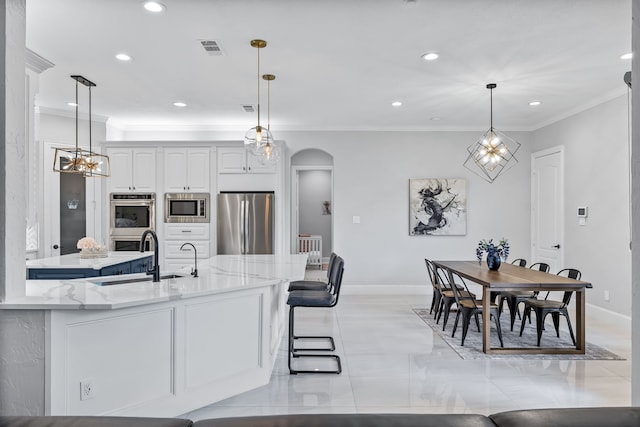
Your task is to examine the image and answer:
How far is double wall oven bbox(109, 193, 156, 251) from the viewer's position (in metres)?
6.27

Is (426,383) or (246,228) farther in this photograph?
(246,228)

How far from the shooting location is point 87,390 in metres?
2.27

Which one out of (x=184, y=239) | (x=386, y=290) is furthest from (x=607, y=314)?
(x=184, y=239)

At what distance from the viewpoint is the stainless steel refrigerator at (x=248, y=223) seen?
247 inches

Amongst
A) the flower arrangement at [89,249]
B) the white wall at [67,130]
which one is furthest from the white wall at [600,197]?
the white wall at [67,130]

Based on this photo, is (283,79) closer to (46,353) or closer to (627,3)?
(627,3)

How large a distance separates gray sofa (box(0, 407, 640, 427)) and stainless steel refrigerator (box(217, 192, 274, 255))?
506 cm

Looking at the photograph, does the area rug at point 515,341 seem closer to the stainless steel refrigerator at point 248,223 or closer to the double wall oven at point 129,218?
the stainless steel refrigerator at point 248,223

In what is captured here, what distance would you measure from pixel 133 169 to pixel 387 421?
6159 millimetres

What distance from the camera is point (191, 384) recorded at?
269 centimetres

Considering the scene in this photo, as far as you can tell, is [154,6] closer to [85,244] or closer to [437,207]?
[85,244]

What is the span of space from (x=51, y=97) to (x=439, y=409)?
218 inches

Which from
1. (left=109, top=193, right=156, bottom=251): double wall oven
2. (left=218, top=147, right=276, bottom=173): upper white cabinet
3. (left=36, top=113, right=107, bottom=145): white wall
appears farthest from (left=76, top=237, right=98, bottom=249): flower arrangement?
(left=218, top=147, right=276, bottom=173): upper white cabinet

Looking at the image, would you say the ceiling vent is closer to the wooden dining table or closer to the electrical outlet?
the electrical outlet
